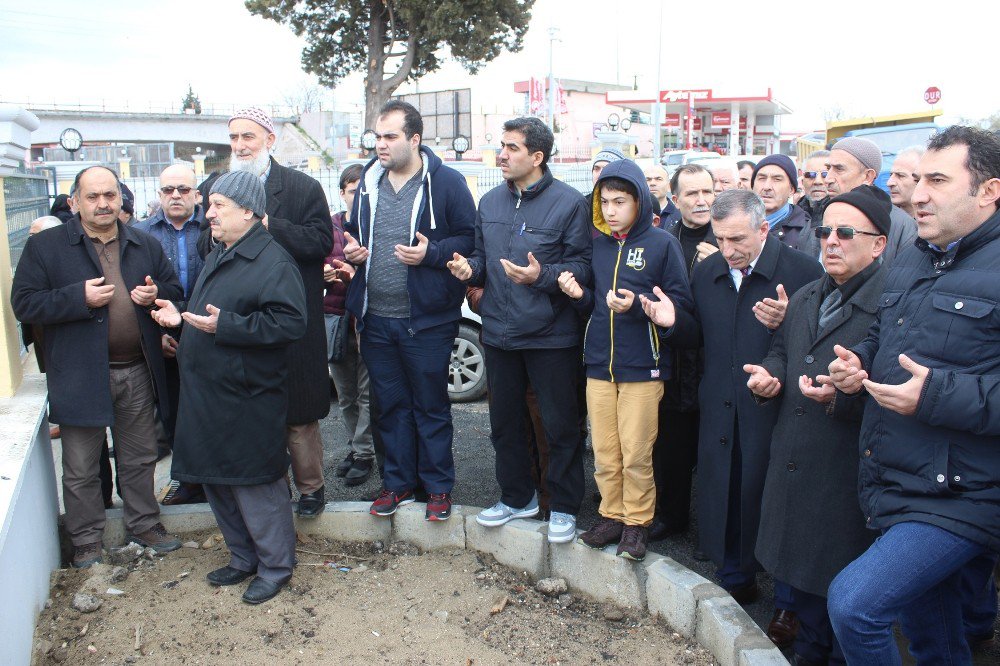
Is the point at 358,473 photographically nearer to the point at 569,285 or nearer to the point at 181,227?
the point at 181,227

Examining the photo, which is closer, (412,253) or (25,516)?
(25,516)

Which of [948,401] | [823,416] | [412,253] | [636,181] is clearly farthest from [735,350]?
[412,253]

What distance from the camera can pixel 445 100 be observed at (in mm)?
25172

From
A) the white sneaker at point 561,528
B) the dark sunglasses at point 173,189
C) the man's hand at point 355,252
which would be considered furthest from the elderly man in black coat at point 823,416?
the dark sunglasses at point 173,189

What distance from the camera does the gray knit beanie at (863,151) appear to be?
4.94m

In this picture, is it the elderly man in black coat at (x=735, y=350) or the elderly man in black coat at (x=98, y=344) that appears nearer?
the elderly man in black coat at (x=735, y=350)

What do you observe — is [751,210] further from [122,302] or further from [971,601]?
[122,302]

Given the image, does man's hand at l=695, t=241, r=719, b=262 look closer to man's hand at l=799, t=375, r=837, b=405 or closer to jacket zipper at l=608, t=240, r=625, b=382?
jacket zipper at l=608, t=240, r=625, b=382

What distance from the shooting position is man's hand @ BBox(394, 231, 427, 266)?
403 centimetres

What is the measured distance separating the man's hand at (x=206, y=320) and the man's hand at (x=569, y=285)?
5.12ft

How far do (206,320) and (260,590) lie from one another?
130 cm

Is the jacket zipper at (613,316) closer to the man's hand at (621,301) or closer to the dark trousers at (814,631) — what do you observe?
the man's hand at (621,301)

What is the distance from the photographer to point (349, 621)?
3.65 metres

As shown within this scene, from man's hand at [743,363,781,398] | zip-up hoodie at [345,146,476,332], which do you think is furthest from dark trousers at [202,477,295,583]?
man's hand at [743,363,781,398]
